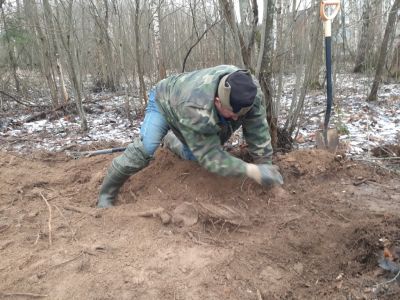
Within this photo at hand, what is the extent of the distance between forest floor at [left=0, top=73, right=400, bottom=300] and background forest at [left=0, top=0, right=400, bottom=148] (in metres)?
0.99

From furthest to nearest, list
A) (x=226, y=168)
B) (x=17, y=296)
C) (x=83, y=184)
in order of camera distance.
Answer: (x=83, y=184), (x=226, y=168), (x=17, y=296)

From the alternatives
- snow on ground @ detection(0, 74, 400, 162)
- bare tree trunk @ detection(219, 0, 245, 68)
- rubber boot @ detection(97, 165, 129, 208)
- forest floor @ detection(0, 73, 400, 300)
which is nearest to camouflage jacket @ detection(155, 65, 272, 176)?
forest floor @ detection(0, 73, 400, 300)

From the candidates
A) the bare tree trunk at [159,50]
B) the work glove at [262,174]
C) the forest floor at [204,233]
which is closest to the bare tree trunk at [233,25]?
the forest floor at [204,233]

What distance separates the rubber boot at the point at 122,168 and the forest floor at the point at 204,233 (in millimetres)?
155

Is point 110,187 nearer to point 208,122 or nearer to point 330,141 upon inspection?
point 208,122

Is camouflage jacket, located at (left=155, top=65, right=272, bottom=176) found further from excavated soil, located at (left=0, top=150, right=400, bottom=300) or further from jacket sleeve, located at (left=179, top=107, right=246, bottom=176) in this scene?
excavated soil, located at (left=0, top=150, right=400, bottom=300)

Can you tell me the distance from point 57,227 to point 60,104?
202 inches

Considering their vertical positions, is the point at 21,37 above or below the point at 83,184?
above

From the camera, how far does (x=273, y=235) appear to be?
2.62 meters

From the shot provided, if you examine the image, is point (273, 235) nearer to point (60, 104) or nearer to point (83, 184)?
point (83, 184)

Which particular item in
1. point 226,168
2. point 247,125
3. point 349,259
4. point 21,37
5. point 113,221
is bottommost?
point 349,259

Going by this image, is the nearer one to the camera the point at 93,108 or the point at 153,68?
the point at 153,68

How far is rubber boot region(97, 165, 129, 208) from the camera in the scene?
10.2 feet

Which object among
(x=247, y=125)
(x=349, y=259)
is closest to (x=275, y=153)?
(x=247, y=125)
